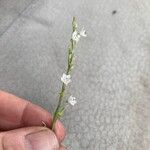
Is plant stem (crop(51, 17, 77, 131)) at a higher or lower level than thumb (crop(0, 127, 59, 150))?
higher

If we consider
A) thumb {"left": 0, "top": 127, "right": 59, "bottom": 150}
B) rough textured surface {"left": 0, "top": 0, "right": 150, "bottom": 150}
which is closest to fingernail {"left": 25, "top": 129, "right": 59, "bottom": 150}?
thumb {"left": 0, "top": 127, "right": 59, "bottom": 150}

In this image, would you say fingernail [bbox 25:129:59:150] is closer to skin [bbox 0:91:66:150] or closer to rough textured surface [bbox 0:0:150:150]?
skin [bbox 0:91:66:150]

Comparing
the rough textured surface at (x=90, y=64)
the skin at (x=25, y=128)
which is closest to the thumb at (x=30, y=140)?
the skin at (x=25, y=128)

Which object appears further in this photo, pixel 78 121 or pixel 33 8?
pixel 33 8

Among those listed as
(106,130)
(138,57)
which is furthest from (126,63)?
(106,130)

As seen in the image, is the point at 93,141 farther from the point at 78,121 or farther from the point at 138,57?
the point at 138,57

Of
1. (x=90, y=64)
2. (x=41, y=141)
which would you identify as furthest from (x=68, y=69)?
(x=90, y=64)
